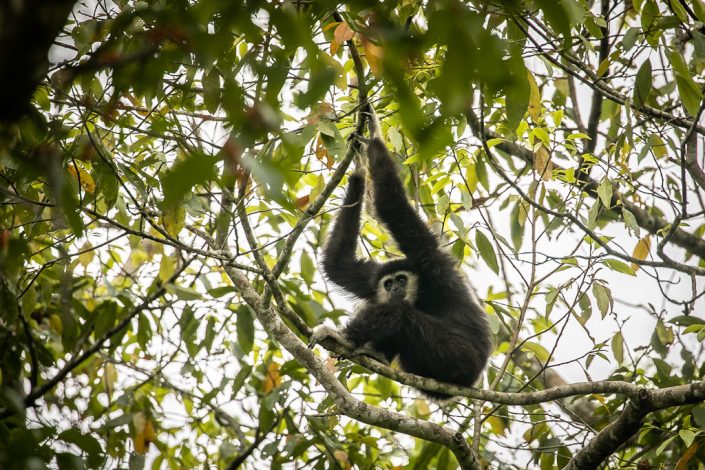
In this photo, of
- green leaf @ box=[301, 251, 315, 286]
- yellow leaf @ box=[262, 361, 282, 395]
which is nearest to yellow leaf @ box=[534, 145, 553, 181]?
green leaf @ box=[301, 251, 315, 286]

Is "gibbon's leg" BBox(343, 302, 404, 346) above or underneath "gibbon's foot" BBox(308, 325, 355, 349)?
above

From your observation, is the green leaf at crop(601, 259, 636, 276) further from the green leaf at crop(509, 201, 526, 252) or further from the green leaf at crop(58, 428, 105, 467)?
the green leaf at crop(58, 428, 105, 467)

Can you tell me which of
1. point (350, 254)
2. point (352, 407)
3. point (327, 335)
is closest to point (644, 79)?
point (350, 254)

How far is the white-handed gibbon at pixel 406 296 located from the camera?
18.8 ft

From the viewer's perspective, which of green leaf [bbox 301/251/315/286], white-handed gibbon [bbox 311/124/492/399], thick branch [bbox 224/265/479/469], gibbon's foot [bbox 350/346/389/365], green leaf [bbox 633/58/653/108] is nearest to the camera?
thick branch [bbox 224/265/479/469]

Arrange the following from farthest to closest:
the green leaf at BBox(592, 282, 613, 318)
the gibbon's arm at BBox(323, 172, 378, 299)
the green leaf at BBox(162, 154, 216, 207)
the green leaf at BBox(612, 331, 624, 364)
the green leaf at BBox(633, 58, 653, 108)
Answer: the gibbon's arm at BBox(323, 172, 378, 299), the green leaf at BBox(612, 331, 624, 364), the green leaf at BBox(592, 282, 613, 318), the green leaf at BBox(633, 58, 653, 108), the green leaf at BBox(162, 154, 216, 207)

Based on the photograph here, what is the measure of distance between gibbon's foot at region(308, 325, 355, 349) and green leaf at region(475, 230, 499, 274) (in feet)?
4.83

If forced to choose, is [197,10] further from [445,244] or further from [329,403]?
[445,244]

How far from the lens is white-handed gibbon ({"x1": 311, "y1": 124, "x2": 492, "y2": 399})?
18.8 ft

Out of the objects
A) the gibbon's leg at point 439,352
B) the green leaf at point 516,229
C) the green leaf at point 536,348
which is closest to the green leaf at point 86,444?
the gibbon's leg at point 439,352

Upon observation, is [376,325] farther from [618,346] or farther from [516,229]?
[618,346]

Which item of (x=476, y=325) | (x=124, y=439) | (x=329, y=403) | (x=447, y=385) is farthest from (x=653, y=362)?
(x=124, y=439)

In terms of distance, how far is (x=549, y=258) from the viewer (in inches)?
213

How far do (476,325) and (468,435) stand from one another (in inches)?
74.9
